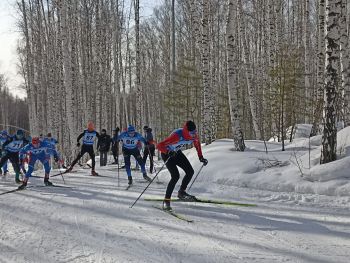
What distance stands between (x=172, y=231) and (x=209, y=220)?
902 millimetres

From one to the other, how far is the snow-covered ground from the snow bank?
2 cm

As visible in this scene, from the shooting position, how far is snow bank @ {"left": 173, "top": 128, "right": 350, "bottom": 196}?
25.7ft

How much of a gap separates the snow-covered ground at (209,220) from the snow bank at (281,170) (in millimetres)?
24

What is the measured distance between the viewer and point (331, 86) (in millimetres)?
8547

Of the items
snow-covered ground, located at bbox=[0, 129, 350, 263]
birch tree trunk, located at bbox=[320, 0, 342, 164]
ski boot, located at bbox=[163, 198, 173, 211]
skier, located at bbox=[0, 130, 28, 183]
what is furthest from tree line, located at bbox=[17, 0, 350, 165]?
skier, located at bbox=[0, 130, 28, 183]

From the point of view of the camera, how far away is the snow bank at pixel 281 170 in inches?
309

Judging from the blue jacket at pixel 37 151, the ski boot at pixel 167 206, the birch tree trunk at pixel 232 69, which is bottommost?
the ski boot at pixel 167 206

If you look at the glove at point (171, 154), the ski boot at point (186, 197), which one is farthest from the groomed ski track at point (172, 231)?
the glove at point (171, 154)

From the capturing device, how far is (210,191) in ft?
30.1

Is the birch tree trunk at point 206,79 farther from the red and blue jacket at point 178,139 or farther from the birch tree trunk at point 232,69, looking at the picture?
the red and blue jacket at point 178,139

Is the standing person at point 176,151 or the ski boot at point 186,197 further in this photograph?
the ski boot at point 186,197

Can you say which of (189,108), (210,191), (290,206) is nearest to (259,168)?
(210,191)

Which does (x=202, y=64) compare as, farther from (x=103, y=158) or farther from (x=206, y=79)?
(x=103, y=158)

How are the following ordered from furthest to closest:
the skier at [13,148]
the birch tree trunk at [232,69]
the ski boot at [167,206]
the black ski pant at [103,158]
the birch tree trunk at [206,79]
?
the black ski pant at [103,158], the birch tree trunk at [206,79], the skier at [13,148], the birch tree trunk at [232,69], the ski boot at [167,206]
